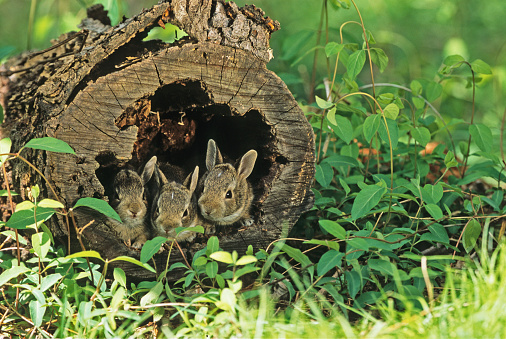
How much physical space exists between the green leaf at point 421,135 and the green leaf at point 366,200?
84 cm

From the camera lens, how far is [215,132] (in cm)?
434

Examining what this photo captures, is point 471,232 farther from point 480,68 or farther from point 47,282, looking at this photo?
point 47,282

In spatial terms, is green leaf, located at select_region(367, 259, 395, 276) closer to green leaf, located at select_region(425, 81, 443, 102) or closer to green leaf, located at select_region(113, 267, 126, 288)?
green leaf, located at select_region(113, 267, 126, 288)

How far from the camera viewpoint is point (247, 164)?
3816 millimetres

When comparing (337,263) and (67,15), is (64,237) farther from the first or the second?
(67,15)

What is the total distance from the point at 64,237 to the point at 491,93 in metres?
5.47

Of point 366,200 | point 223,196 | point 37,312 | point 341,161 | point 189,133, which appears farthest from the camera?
point 189,133

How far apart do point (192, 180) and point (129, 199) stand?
0.51 m

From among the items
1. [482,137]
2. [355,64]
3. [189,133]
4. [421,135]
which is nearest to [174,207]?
[189,133]

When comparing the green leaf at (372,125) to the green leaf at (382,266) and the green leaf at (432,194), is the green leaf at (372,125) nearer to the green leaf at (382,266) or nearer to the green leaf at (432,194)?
the green leaf at (432,194)

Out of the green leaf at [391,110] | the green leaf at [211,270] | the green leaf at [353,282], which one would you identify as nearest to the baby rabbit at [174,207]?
the green leaf at [211,270]

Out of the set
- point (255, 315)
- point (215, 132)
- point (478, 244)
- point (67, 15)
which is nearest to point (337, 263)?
point (255, 315)

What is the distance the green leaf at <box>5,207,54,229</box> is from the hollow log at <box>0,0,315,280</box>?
300 millimetres

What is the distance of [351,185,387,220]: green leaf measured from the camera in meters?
2.88
